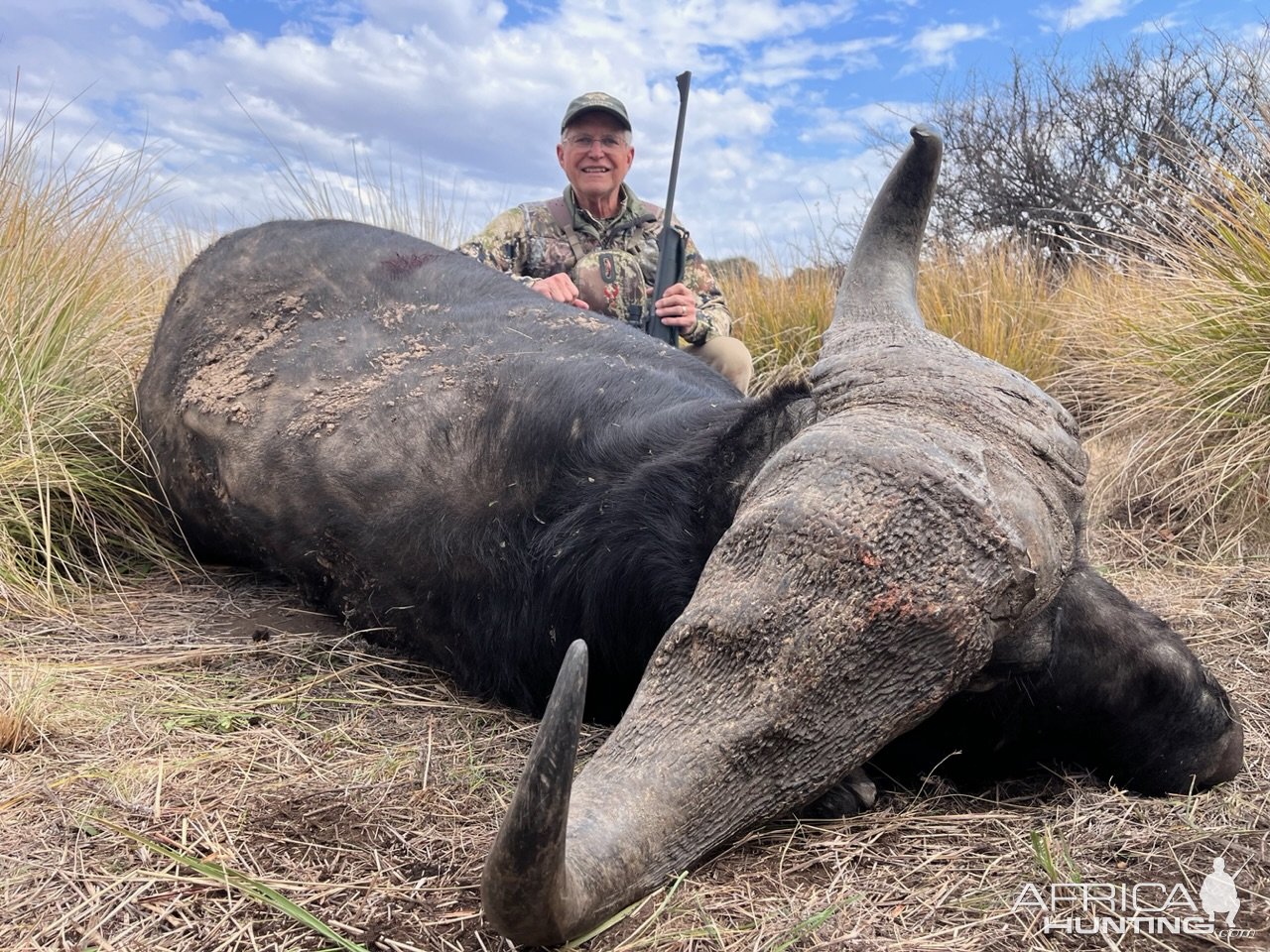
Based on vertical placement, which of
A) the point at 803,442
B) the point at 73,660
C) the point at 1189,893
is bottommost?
the point at 73,660

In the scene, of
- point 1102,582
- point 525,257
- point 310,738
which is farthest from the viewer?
point 525,257

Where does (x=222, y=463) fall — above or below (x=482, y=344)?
below

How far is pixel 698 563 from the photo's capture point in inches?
80.7

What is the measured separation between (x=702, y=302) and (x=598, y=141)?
1056mm

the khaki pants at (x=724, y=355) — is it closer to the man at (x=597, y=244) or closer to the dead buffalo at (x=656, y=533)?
the man at (x=597, y=244)

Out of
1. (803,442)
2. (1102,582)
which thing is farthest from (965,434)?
(1102,582)

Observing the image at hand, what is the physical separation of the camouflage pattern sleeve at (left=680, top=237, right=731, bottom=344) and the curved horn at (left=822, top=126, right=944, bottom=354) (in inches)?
111

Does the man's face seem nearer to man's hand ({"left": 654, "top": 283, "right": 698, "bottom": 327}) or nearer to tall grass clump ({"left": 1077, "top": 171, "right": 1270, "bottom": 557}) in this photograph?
man's hand ({"left": 654, "top": 283, "right": 698, "bottom": 327})

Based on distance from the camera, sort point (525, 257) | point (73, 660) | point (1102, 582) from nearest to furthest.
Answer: point (1102, 582) → point (73, 660) → point (525, 257)

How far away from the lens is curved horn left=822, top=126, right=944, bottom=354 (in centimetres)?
239

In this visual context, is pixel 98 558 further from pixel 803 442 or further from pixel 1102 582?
pixel 1102 582

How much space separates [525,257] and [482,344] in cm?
281

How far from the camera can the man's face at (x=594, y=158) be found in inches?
223

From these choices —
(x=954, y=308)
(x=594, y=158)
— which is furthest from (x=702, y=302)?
(x=954, y=308)
